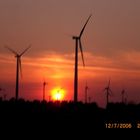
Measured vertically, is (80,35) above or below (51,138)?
above

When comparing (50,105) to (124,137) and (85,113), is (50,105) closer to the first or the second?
(85,113)

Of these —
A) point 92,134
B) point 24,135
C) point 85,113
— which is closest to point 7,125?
point 24,135

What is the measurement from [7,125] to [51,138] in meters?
8.33

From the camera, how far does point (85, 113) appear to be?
3713 inches
